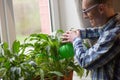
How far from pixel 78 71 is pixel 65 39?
0.23 metres

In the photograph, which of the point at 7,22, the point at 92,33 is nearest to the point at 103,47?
the point at 92,33

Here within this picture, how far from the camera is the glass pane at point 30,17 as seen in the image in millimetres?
1792

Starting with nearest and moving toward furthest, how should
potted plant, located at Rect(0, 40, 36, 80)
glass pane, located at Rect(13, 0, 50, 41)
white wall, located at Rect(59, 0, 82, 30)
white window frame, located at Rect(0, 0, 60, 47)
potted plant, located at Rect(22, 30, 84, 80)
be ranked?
potted plant, located at Rect(0, 40, 36, 80)
potted plant, located at Rect(22, 30, 84, 80)
white window frame, located at Rect(0, 0, 60, 47)
glass pane, located at Rect(13, 0, 50, 41)
white wall, located at Rect(59, 0, 82, 30)

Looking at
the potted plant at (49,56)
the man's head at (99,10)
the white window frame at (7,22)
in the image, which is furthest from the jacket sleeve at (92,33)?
the white window frame at (7,22)

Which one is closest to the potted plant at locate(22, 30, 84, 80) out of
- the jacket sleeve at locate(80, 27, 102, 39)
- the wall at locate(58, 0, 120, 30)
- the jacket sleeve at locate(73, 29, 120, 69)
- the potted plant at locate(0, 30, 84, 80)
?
the potted plant at locate(0, 30, 84, 80)

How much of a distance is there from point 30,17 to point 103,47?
857mm

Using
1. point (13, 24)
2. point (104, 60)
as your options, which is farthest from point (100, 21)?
point (13, 24)

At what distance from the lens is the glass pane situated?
5.88 ft

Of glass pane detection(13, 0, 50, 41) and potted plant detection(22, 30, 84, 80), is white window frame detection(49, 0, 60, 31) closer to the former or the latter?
glass pane detection(13, 0, 50, 41)

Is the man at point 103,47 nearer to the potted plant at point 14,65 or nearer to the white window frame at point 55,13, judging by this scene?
the potted plant at point 14,65

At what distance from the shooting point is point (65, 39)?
1.38 meters

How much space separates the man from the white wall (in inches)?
26.8

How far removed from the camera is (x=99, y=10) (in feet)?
3.89

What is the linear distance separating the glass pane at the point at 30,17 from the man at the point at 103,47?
680mm
